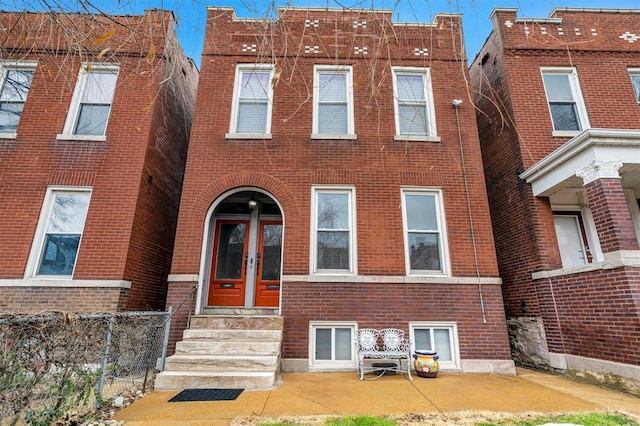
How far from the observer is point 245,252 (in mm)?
7395

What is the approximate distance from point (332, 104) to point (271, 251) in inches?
144

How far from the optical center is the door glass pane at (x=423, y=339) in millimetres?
6043

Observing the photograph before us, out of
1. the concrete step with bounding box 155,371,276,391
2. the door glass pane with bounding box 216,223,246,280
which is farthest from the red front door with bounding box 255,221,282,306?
the concrete step with bounding box 155,371,276,391

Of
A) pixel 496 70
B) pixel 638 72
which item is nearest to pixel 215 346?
pixel 496 70

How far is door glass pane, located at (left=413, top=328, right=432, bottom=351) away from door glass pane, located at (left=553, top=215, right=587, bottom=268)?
349cm

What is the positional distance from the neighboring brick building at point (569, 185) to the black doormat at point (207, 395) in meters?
5.41

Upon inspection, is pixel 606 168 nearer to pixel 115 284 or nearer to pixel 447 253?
pixel 447 253

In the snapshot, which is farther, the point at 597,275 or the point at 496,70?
the point at 496,70

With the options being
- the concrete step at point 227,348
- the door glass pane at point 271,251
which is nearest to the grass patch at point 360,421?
the concrete step at point 227,348

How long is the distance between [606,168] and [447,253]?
2.84 meters

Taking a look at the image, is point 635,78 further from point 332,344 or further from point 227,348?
point 227,348

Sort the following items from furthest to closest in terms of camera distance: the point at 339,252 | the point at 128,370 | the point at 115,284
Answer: the point at 339,252 → the point at 115,284 → the point at 128,370

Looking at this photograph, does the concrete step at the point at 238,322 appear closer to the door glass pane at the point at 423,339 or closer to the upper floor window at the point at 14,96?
the door glass pane at the point at 423,339

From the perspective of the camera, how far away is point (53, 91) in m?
7.32
